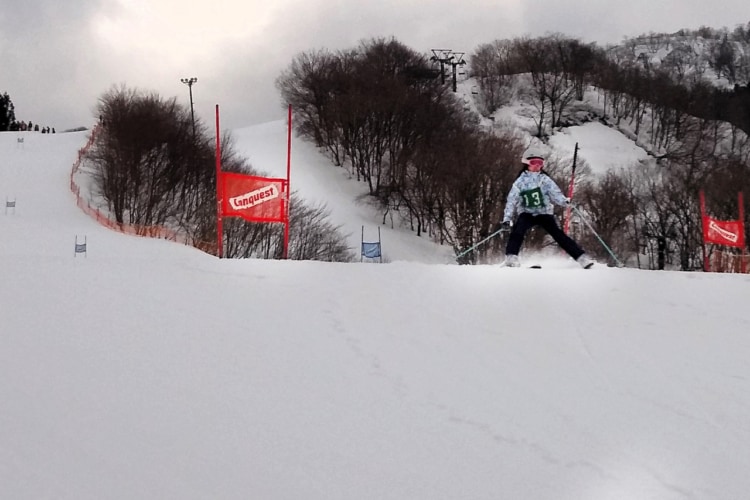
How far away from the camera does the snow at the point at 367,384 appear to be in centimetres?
379

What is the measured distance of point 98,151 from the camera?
160 ft

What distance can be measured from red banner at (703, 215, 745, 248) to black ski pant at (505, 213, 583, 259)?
13.4m

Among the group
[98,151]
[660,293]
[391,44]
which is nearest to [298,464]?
[660,293]

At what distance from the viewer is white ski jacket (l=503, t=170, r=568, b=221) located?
35.4 feet

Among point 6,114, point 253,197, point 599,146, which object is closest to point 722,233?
point 253,197

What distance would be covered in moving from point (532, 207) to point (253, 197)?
504cm

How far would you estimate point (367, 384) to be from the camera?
507 cm

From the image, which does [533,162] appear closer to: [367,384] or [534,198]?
[534,198]

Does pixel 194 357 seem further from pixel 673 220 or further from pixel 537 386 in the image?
pixel 673 220

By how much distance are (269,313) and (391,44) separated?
264ft

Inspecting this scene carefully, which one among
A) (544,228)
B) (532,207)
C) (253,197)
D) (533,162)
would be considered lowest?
(544,228)

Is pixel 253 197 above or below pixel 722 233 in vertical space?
above

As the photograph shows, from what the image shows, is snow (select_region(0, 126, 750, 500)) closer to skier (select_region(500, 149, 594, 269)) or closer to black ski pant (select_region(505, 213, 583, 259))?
black ski pant (select_region(505, 213, 583, 259))

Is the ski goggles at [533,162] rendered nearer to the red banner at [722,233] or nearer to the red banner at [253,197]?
the red banner at [253,197]
